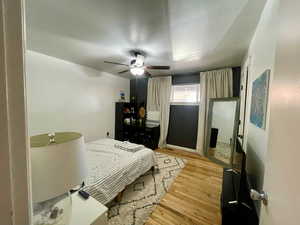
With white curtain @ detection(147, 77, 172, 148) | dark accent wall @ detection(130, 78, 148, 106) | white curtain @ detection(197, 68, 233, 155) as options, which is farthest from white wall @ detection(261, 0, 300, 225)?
dark accent wall @ detection(130, 78, 148, 106)

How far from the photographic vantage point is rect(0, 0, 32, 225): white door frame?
327mm

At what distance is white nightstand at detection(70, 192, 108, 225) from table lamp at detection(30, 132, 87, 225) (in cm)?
5

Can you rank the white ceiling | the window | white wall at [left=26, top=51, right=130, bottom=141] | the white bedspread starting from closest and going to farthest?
the white ceiling
the white bedspread
white wall at [left=26, top=51, right=130, bottom=141]
the window

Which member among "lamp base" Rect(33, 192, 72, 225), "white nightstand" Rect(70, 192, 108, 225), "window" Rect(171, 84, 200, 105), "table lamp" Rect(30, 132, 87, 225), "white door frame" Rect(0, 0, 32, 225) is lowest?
"white nightstand" Rect(70, 192, 108, 225)

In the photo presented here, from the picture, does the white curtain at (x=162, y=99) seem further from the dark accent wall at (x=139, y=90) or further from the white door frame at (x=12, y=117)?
the white door frame at (x=12, y=117)

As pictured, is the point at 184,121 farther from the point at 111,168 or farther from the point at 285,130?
the point at 285,130

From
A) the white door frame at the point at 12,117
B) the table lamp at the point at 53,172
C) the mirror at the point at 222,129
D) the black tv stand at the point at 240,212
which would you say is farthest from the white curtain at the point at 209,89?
the white door frame at the point at 12,117

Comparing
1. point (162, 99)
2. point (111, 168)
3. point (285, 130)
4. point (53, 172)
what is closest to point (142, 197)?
point (111, 168)

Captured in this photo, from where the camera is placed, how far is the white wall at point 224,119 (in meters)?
2.86

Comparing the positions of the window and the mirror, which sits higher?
the window

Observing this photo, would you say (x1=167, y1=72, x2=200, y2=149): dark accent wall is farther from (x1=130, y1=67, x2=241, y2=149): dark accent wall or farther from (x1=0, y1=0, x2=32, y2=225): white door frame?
(x1=0, y1=0, x2=32, y2=225): white door frame

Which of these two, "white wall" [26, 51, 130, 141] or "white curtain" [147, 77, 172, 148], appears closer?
"white wall" [26, 51, 130, 141]

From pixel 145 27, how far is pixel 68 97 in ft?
8.15

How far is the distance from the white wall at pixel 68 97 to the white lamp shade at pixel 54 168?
5.68 ft
